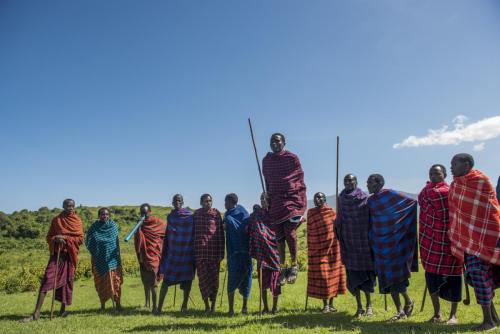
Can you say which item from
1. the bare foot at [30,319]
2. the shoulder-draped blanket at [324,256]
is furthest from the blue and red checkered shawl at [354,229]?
the bare foot at [30,319]

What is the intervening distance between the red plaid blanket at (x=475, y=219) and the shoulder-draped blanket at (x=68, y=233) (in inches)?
351

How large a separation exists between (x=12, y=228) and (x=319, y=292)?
37.6m

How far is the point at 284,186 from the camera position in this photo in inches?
360

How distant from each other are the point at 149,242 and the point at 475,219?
7.78m

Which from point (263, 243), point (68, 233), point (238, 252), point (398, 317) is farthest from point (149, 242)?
point (398, 317)

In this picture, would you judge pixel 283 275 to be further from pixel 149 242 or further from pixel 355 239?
pixel 149 242

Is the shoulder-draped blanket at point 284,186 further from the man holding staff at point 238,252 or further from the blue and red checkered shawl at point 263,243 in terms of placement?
the man holding staff at point 238,252

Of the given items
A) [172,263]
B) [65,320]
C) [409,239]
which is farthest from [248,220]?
[65,320]

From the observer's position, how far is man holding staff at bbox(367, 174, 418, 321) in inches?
301

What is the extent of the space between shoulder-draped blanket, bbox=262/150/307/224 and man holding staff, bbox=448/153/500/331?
329 cm

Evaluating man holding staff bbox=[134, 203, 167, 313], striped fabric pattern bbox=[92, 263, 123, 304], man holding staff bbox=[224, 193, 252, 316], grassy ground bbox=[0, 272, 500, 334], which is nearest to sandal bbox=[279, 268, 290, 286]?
grassy ground bbox=[0, 272, 500, 334]

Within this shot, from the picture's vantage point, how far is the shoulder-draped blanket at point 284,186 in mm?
9047

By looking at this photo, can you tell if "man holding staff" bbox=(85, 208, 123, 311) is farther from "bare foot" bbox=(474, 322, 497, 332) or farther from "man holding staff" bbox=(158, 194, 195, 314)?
"bare foot" bbox=(474, 322, 497, 332)

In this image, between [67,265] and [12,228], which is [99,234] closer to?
[67,265]
